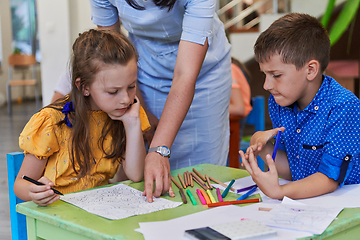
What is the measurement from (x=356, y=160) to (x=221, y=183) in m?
0.35

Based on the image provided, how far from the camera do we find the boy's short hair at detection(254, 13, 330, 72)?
105 centimetres

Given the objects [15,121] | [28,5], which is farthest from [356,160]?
[28,5]

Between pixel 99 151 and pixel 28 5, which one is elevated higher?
pixel 28 5

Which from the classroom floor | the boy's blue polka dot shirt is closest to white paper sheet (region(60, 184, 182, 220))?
the boy's blue polka dot shirt

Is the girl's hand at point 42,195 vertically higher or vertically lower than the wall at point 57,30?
lower

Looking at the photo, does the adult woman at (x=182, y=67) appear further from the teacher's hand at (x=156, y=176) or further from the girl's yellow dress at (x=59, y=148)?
the girl's yellow dress at (x=59, y=148)

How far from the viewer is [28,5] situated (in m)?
9.30

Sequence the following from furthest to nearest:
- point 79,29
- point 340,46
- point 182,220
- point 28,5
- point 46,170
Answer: point 28,5
point 340,46
point 79,29
point 46,170
point 182,220

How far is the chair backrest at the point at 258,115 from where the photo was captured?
271 cm

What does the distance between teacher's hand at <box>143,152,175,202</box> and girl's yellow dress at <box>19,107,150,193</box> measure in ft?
0.83

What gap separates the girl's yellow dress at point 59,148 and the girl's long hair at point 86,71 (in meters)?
0.02

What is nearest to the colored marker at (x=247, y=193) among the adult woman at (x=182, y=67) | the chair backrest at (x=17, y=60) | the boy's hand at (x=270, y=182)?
the boy's hand at (x=270, y=182)

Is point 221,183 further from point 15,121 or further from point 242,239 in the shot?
point 15,121

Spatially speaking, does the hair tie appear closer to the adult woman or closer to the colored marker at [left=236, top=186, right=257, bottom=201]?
the adult woman
